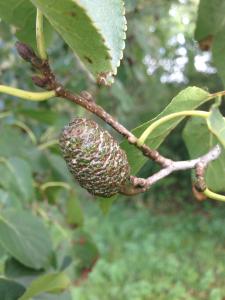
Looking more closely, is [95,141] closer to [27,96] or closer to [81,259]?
[27,96]

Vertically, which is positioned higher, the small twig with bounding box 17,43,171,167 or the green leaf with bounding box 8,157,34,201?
the small twig with bounding box 17,43,171,167

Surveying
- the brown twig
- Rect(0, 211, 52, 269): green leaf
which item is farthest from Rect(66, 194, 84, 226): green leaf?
the brown twig

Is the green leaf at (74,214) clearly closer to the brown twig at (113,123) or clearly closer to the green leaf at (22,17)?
the green leaf at (22,17)

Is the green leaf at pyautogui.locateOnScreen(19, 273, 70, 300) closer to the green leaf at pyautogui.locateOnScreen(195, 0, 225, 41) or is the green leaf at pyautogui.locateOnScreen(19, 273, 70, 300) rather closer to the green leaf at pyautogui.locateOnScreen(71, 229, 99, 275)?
the green leaf at pyautogui.locateOnScreen(195, 0, 225, 41)

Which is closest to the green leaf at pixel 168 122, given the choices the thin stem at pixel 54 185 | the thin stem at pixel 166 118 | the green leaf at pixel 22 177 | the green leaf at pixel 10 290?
the thin stem at pixel 166 118

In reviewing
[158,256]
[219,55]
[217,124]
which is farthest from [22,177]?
[158,256]

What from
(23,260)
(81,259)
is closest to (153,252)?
(81,259)

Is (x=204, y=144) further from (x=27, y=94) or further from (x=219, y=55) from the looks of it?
(x=27, y=94)
